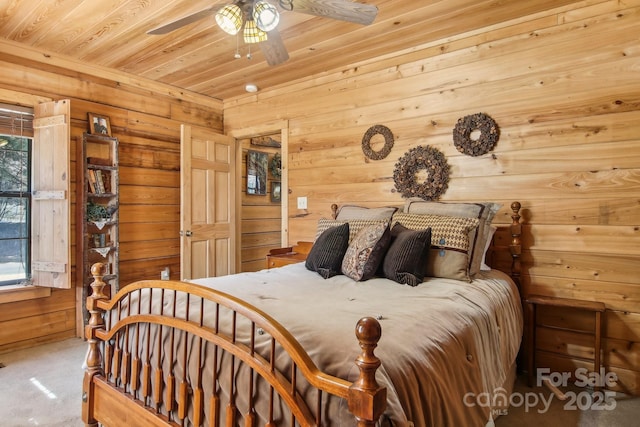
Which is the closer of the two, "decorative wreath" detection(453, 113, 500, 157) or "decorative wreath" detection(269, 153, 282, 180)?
"decorative wreath" detection(453, 113, 500, 157)

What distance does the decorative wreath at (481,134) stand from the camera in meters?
2.73

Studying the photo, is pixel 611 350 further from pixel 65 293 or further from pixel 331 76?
pixel 65 293

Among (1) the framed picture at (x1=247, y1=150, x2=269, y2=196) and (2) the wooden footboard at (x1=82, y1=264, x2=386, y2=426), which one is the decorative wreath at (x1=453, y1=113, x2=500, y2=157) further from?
(1) the framed picture at (x1=247, y1=150, x2=269, y2=196)

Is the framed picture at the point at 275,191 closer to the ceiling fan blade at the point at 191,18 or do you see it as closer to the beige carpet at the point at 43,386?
the beige carpet at the point at 43,386

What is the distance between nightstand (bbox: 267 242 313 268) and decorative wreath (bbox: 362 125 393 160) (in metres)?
1.03

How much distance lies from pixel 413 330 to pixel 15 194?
11.7 ft

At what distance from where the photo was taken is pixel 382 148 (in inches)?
131

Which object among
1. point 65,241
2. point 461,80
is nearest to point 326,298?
point 461,80

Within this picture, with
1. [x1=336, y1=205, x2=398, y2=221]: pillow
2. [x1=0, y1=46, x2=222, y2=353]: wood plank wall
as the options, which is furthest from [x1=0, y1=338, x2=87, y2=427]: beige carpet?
[x1=336, y1=205, x2=398, y2=221]: pillow

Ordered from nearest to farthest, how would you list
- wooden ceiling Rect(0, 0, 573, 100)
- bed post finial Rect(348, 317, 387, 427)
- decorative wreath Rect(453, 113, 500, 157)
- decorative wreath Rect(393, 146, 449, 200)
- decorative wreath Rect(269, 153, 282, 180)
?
1. bed post finial Rect(348, 317, 387, 427)
2. wooden ceiling Rect(0, 0, 573, 100)
3. decorative wreath Rect(453, 113, 500, 157)
4. decorative wreath Rect(393, 146, 449, 200)
5. decorative wreath Rect(269, 153, 282, 180)

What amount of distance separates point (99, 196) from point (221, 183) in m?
1.25

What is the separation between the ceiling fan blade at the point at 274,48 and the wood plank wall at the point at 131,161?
2.06 m

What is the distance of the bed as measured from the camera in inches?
40.6

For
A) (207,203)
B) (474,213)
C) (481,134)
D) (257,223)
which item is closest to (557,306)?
(474,213)
